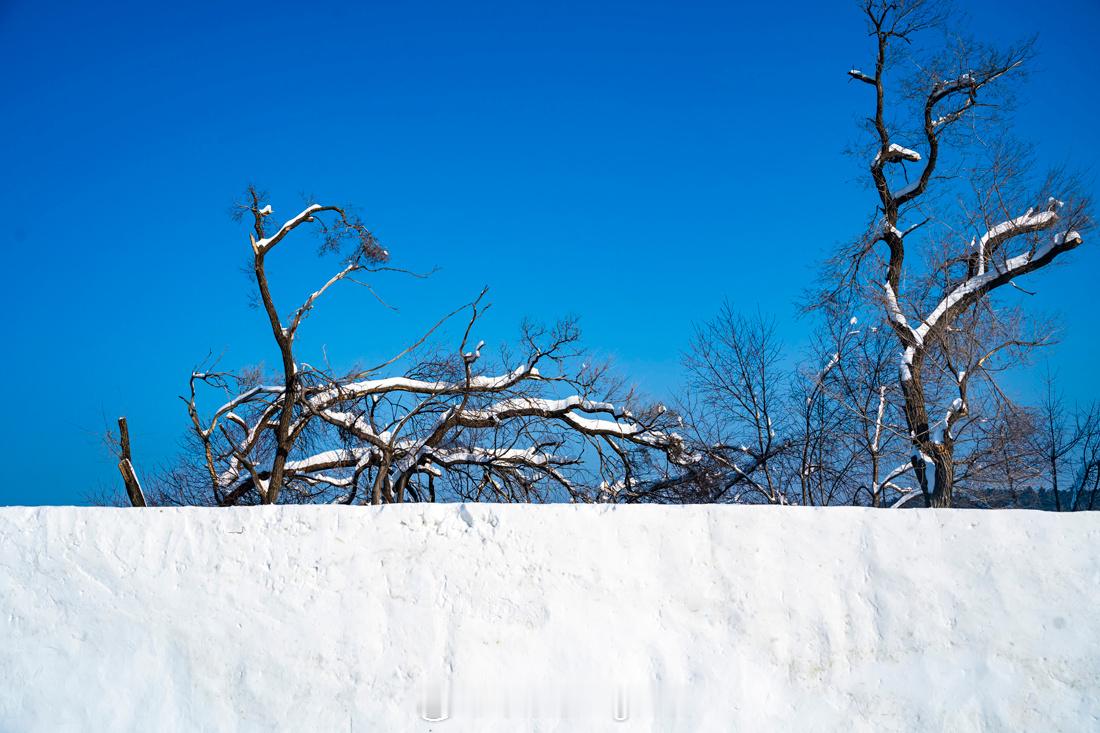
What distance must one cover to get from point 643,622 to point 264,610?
227 centimetres

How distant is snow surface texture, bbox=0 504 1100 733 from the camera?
15.6ft

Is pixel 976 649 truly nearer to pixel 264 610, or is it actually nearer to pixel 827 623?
pixel 827 623

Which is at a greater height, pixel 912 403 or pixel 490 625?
pixel 912 403

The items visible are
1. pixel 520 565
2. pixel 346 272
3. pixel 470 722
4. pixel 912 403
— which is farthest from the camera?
pixel 346 272

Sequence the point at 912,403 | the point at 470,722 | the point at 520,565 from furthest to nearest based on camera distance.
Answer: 1. the point at 912,403
2. the point at 520,565
3. the point at 470,722

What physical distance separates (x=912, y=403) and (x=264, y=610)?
724cm

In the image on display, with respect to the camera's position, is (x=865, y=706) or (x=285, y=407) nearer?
(x=865, y=706)

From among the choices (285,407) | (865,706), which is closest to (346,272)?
(285,407)

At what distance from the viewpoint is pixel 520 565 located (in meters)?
5.01

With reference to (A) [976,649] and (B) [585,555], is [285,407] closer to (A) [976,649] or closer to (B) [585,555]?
(B) [585,555]

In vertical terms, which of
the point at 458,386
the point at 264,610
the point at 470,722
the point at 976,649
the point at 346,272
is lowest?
the point at 470,722

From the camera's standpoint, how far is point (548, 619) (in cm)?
490

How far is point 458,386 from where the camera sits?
35.2 ft

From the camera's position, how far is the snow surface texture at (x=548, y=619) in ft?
15.6
